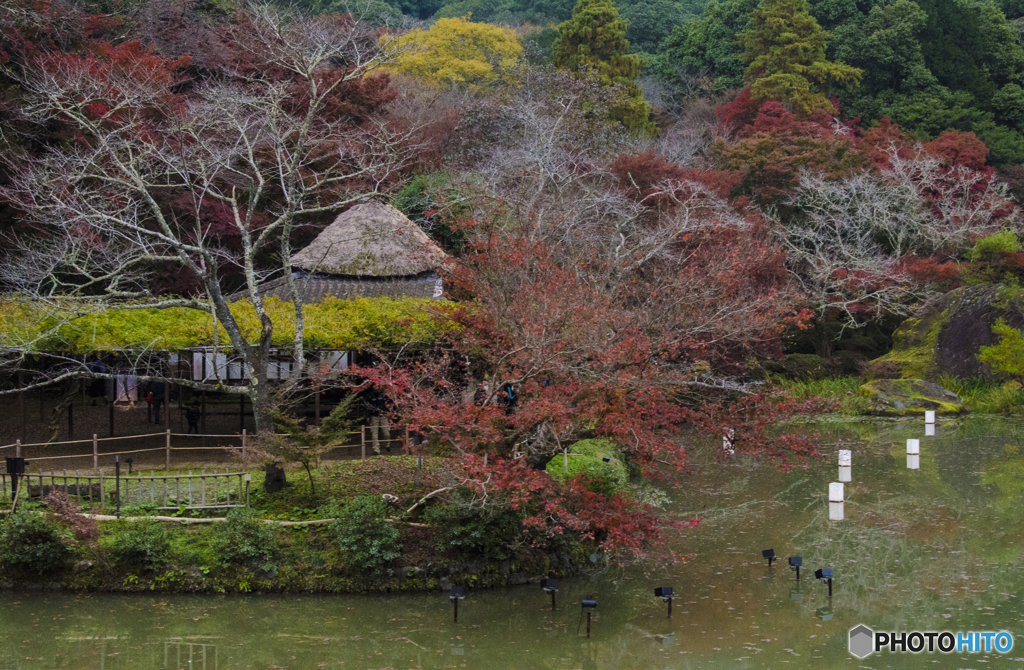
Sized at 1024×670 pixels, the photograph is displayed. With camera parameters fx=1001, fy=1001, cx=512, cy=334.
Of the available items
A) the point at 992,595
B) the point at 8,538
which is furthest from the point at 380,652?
the point at 992,595

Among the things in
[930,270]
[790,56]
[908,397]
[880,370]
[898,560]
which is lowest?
[898,560]

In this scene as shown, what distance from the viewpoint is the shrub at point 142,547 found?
10992 mm

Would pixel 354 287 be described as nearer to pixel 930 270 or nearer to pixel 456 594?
pixel 456 594

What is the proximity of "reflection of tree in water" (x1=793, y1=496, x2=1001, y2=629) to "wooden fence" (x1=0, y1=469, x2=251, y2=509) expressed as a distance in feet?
23.0

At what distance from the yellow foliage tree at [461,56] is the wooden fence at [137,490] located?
24.2 meters

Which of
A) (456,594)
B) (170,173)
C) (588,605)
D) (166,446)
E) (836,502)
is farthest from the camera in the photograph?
(170,173)

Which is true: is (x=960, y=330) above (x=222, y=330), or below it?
above

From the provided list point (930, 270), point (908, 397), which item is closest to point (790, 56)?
point (930, 270)

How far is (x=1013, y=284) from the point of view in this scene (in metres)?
24.3

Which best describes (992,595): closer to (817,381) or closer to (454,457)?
(454,457)

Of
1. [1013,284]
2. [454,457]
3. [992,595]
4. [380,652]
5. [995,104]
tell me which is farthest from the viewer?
[995,104]

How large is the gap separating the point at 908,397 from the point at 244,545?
1700 centimetres

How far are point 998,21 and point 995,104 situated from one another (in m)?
3.52

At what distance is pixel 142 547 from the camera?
36.1 feet
